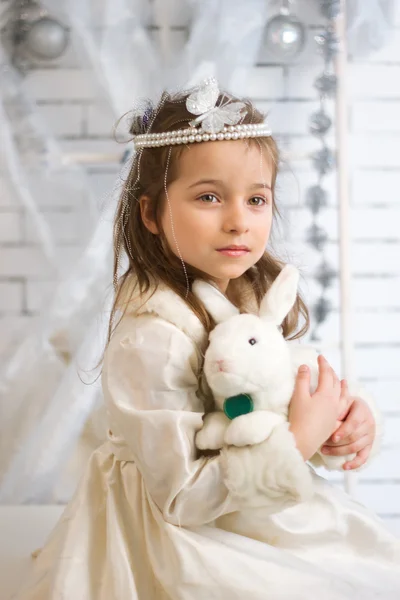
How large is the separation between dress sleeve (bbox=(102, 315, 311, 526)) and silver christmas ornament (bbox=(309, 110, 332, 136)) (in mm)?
1009

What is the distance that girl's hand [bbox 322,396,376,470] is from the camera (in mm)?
1067

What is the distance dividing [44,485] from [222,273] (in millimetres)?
1066

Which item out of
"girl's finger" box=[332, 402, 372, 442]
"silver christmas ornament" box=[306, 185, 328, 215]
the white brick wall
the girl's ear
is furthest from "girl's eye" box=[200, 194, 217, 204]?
"silver christmas ornament" box=[306, 185, 328, 215]

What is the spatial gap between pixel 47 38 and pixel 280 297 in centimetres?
106

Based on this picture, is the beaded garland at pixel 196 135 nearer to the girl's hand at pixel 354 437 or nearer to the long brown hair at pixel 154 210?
the long brown hair at pixel 154 210

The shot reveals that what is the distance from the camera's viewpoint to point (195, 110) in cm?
105

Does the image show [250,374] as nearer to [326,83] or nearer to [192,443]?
[192,443]

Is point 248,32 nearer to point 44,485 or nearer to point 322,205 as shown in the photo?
point 322,205

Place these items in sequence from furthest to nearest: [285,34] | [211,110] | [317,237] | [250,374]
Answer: [317,237], [285,34], [211,110], [250,374]

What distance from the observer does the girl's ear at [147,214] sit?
111cm

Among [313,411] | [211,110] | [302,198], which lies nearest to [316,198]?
[302,198]

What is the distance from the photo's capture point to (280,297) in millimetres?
1028

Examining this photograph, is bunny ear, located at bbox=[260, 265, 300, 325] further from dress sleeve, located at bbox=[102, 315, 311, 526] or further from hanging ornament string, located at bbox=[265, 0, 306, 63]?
hanging ornament string, located at bbox=[265, 0, 306, 63]

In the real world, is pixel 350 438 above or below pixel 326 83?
below
